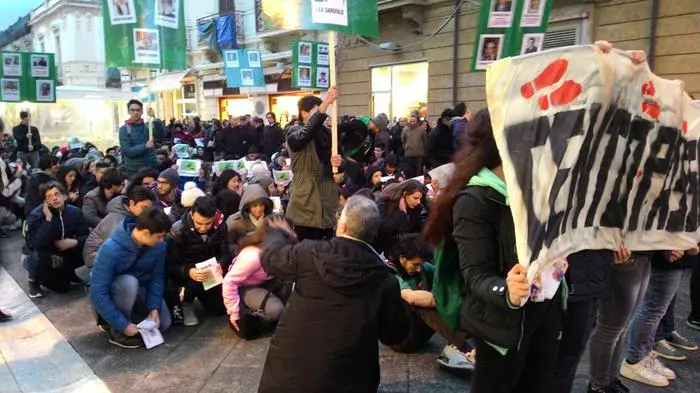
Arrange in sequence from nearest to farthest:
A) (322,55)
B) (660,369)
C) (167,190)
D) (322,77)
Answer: (660,369), (167,190), (322,55), (322,77)

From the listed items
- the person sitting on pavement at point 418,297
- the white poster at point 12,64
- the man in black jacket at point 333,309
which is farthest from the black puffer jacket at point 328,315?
the white poster at point 12,64

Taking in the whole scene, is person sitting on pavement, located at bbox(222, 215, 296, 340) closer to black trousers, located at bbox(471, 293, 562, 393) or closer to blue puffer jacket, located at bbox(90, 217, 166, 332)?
blue puffer jacket, located at bbox(90, 217, 166, 332)

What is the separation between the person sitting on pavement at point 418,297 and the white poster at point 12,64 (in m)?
10.2

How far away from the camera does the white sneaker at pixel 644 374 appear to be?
3.38 metres

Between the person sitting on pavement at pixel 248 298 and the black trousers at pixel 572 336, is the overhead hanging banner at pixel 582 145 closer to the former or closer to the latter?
the black trousers at pixel 572 336

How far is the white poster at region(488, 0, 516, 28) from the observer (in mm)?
6383

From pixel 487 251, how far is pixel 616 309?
1.40m

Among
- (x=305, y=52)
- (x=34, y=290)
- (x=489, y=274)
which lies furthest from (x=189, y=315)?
(x=305, y=52)

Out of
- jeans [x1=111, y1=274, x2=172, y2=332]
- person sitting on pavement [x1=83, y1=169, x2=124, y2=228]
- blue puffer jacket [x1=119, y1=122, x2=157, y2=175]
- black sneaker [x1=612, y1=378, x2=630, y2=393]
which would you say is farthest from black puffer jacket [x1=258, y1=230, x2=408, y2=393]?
blue puffer jacket [x1=119, y1=122, x2=157, y2=175]

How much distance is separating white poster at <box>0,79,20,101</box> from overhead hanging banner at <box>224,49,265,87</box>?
4995 mm

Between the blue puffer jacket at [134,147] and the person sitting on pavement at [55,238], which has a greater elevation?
the blue puffer jacket at [134,147]

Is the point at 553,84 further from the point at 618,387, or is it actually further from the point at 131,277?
the point at 131,277

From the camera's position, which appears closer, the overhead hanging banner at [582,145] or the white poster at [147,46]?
the overhead hanging banner at [582,145]

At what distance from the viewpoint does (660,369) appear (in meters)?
3.47
